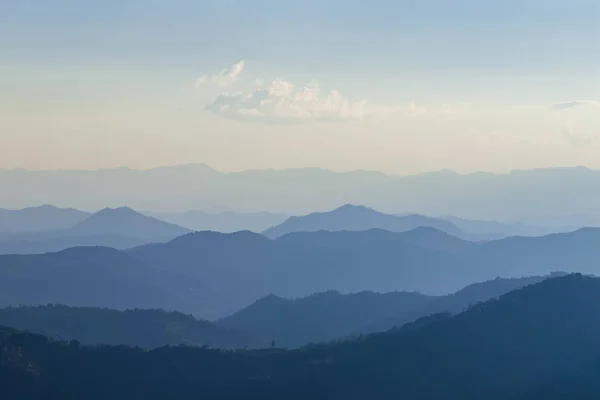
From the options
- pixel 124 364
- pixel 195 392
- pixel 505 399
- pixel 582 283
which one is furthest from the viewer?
pixel 582 283

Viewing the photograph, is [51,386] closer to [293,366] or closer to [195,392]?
[195,392]

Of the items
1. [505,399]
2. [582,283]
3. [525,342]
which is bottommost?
[505,399]

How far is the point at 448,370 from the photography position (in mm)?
143625

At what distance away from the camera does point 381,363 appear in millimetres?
148250

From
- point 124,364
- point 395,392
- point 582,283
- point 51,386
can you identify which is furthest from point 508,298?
point 51,386

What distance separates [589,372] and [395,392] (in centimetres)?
3236

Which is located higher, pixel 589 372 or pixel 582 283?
pixel 582 283

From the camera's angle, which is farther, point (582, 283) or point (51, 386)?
point (582, 283)

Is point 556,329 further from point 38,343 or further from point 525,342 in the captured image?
point 38,343

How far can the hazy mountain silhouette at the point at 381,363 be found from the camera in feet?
456

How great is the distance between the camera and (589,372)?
13438 centimetres

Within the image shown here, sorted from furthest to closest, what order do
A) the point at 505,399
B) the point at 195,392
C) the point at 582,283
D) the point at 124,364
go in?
the point at 582,283
the point at 124,364
the point at 195,392
the point at 505,399

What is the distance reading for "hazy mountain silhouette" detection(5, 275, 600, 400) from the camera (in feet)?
456

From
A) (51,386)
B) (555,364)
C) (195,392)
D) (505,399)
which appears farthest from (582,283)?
(51,386)
